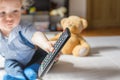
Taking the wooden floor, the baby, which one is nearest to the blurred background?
the wooden floor

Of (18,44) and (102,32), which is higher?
(18,44)

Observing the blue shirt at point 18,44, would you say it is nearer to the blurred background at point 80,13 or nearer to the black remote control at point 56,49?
the black remote control at point 56,49

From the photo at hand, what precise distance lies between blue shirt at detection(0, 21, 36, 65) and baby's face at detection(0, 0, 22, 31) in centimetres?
4

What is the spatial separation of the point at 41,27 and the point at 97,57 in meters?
1.49

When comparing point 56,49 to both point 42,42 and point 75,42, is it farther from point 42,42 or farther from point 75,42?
point 75,42

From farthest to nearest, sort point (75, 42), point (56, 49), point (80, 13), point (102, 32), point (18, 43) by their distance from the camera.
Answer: point (80, 13), point (102, 32), point (75, 42), point (18, 43), point (56, 49)

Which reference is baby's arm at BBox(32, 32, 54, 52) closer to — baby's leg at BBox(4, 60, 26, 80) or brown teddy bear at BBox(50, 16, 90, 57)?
baby's leg at BBox(4, 60, 26, 80)

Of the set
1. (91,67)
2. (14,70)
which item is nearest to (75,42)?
(91,67)

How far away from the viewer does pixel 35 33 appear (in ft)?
3.60

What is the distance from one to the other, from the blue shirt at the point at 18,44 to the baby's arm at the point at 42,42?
1.0 inches

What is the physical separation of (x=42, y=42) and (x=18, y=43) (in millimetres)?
129

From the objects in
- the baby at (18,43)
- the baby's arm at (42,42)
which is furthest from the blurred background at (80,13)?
the baby's arm at (42,42)

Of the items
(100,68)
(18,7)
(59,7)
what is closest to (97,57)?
(100,68)

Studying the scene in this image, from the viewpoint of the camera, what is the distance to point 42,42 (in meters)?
1.06
